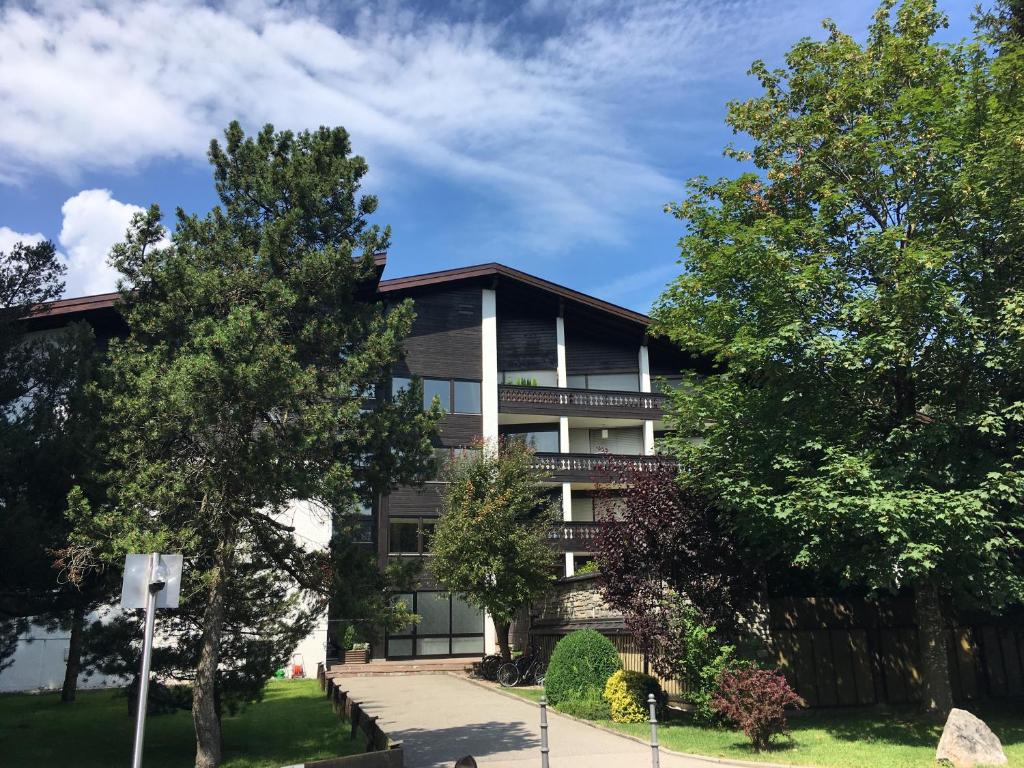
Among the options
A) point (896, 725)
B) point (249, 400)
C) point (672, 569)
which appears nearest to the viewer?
point (249, 400)

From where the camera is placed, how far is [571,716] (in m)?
15.3

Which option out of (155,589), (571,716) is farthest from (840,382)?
(155,589)

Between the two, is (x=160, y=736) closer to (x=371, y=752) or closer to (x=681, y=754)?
(x=371, y=752)

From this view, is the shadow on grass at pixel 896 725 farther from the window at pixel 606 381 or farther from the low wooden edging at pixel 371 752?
the window at pixel 606 381

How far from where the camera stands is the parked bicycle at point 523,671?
22.0m

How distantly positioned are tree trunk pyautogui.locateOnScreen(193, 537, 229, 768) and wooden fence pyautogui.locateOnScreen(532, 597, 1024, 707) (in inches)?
308

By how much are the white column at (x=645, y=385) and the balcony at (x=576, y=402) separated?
19.2 inches

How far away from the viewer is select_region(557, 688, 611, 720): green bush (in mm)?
14953

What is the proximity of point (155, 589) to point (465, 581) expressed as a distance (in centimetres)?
1510

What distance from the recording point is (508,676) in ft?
72.2

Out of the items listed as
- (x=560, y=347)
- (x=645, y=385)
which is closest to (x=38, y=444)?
(x=560, y=347)

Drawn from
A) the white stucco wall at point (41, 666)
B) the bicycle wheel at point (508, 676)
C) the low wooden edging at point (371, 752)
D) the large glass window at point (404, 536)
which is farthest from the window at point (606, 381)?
the white stucco wall at point (41, 666)

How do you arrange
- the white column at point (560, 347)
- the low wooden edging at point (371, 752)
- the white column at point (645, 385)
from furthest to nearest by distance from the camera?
the white column at point (560, 347) → the white column at point (645, 385) → the low wooden edging at point (371, 752)

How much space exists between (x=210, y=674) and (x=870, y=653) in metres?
13.2
